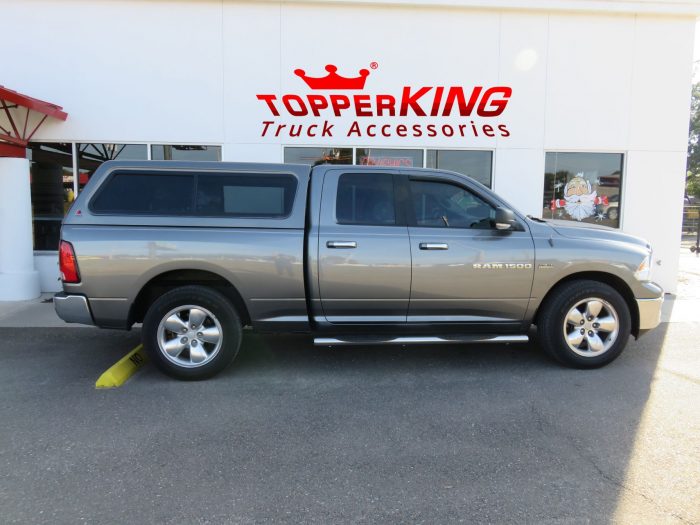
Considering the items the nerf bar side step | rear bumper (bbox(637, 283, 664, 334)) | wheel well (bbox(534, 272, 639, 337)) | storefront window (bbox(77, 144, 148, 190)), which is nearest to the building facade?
storefront window (bbox(77, 144, 148, 190))

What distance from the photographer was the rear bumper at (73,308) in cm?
427

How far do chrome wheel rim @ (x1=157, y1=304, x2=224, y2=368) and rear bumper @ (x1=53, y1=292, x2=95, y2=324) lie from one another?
0.68 meters

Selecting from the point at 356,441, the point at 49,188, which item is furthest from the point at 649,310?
the point at 49,188

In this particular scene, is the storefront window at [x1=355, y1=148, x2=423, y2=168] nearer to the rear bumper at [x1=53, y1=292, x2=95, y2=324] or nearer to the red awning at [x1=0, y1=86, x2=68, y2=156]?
the red awning at [x1=0, y1=86, x2=68, y2=156]

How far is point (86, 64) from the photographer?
27.0 feet

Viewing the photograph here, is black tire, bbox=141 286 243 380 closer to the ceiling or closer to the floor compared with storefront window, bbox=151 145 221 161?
closer to the floor

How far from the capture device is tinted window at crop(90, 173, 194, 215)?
14.3ft

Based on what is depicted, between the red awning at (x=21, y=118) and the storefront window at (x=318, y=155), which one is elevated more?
the red awning at (x=21, y=118)

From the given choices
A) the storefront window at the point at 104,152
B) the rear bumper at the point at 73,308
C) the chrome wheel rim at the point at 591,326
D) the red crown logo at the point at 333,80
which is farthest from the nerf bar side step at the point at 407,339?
the storefront window at the point at 104,152

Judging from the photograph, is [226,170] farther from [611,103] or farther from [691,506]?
[611,103]

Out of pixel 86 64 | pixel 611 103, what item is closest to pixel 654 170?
pixel 611 103

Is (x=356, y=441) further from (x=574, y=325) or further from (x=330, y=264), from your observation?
(x=574, y=325)

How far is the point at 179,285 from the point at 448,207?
2686mm

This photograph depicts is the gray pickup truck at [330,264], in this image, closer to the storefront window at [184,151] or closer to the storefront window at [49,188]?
the storefront window at [184,151]
